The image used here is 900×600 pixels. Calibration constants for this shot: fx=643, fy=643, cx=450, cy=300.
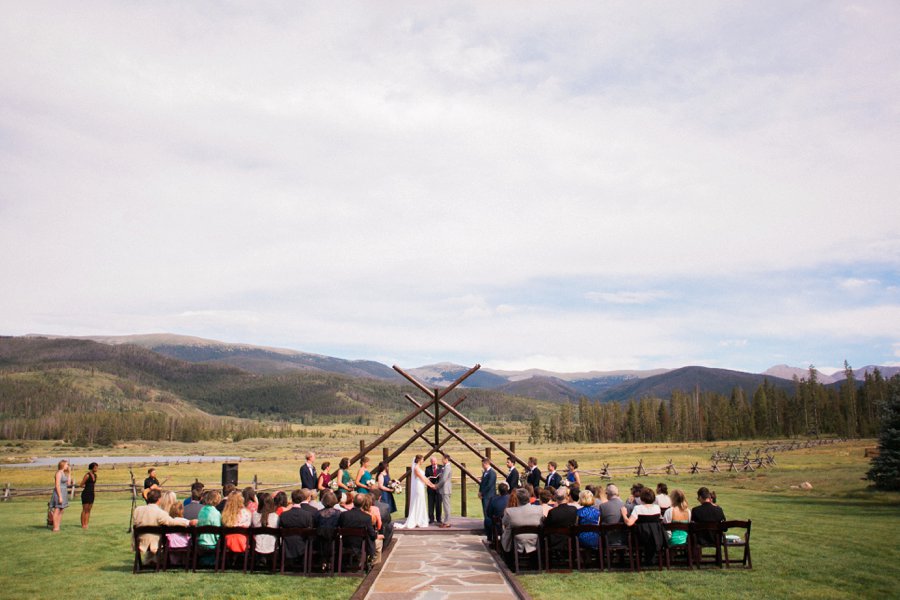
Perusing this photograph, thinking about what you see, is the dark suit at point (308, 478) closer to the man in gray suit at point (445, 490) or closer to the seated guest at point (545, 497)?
the man in gray suit at point (445, 490)

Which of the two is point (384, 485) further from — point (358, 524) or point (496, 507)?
point (358, 524)

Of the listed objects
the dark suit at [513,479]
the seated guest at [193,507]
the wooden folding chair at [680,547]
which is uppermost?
the seated guest at [193,507]

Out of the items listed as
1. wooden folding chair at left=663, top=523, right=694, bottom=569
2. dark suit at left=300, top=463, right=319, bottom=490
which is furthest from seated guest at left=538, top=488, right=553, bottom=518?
dark suit at left=300, top=463, right=319, bottom=490

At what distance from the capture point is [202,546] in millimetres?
11164

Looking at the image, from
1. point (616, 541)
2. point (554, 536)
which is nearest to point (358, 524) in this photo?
point (554, 536)

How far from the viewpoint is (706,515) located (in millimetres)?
11289

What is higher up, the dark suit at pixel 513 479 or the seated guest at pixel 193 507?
the seated guest at pixel 193 507

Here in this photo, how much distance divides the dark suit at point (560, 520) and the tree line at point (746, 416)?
3829 inches

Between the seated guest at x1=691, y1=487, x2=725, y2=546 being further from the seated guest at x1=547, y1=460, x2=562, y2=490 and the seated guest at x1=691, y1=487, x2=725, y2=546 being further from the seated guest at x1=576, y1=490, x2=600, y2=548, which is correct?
the seated guest at x1=547, y1=460, x2=562, y2=490

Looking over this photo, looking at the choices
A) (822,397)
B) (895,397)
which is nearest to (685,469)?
(895,397)

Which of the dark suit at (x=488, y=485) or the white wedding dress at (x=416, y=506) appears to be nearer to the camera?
the dark suit at (x=488, y=485)

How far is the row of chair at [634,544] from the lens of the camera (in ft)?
36.6

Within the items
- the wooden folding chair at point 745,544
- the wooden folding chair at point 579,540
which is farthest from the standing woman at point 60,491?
the wooden folding chair at point 745,544

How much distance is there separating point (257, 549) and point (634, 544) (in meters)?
6.55
